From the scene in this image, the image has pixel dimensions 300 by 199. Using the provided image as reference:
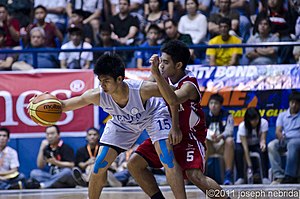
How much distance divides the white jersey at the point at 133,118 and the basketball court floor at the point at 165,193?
2168mm

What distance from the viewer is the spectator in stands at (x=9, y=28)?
13.8 meters

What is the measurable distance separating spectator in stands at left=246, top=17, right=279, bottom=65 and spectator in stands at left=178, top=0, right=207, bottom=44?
897 millimetres

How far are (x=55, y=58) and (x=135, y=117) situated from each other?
4.89 m

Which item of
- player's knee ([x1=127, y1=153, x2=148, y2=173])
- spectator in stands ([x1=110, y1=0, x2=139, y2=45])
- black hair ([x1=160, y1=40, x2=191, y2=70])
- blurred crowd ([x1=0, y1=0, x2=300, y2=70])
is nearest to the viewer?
black hair ([x1=160, y1=40, x2=191, y2=70])

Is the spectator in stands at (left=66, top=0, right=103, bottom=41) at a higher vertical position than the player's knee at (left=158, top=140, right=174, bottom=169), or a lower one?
higher

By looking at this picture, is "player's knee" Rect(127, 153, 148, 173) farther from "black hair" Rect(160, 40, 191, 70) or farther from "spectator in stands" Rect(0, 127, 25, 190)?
"spectator in stands" Rect(0, 127, 25, 190)

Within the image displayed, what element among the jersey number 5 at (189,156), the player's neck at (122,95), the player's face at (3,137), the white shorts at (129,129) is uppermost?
the player's neck at (122,95)

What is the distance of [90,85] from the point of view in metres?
11.9

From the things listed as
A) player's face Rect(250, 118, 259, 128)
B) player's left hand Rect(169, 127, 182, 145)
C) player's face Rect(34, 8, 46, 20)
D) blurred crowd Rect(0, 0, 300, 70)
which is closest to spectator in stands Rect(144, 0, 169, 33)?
blurred crowd Rect(0, 0, 300, 70)

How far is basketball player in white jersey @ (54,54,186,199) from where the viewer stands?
7426 mm

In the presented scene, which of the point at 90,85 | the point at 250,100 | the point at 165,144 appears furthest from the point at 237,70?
the point at 165,144

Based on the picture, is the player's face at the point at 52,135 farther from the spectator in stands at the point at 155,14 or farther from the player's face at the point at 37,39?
the spectator in stands at the point at 155,14

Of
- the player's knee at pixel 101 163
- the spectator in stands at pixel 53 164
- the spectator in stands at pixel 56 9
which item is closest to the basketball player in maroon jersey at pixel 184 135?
the player's knee at pixel 101 163

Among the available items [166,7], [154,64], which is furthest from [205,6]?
[154,64]
